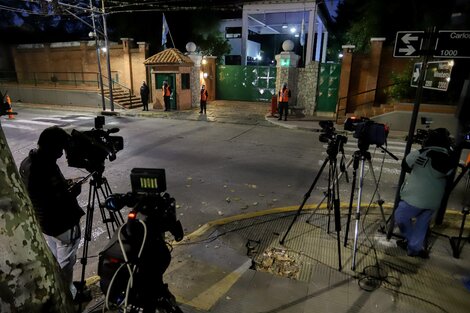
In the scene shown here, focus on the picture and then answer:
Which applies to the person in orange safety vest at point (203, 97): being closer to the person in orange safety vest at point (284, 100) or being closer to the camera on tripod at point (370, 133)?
the person in orange safety vest at point (284, 100)

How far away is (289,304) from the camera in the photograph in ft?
10.2

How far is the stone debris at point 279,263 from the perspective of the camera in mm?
3818

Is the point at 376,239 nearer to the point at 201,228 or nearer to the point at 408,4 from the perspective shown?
the point at 201,228

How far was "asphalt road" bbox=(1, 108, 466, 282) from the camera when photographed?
612 cm

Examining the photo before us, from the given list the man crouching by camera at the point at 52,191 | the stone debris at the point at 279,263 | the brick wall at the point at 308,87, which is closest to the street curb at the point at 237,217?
the stone debris at the point at 279,263

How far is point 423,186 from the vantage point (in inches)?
154

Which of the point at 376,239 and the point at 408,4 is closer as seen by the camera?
the point at 376,239

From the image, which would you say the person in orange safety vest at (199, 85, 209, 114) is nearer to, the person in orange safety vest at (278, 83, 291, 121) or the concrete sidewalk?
the person in orange safety vest at (278, 83, 291, 121)

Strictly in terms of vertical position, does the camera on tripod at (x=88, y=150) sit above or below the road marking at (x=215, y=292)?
above

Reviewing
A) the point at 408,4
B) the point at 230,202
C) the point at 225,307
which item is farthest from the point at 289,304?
the point at 408,4

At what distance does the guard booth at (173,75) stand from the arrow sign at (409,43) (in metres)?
15.3

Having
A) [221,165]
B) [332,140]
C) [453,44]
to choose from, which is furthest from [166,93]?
[453,44]

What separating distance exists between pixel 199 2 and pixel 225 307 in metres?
26.3

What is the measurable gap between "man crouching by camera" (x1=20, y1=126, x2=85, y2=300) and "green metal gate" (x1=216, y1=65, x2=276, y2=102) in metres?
18.9
